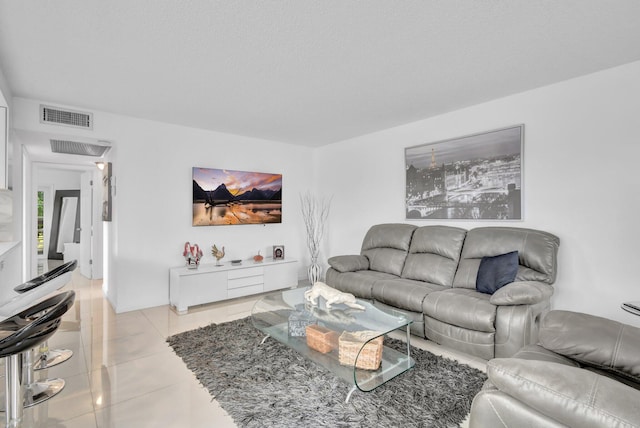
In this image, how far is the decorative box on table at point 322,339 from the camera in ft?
7.72

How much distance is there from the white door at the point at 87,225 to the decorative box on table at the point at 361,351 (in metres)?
5.55

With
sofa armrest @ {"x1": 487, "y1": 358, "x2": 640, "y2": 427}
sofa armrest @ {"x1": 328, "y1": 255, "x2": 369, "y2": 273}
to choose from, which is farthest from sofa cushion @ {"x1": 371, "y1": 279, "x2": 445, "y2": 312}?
sofa armrest @ {"x1": 487, "y1": 358, "x2": 640, "y2": 427}

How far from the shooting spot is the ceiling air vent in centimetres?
347

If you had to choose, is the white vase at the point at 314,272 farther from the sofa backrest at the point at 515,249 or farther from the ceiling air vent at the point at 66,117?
the ceiling air vent at the point at 66,117

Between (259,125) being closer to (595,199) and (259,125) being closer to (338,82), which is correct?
(338,82)

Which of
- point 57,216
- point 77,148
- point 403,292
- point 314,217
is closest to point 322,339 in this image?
point 403,292

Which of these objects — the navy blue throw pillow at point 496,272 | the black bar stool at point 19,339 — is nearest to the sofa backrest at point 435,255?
the navy blue throw pillow at point 496,272

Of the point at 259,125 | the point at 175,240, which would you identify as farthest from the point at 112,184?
the point at 259,125

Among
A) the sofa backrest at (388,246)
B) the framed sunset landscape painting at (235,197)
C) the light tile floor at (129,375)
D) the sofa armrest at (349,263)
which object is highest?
the framed sunset landscape painting at (235,197)

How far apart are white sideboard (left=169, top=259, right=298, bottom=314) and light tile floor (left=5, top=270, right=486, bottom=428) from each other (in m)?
0.23

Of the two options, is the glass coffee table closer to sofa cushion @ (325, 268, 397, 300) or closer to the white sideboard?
sofa cushion @ (325, 268, 397, 300)

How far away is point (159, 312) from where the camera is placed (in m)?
3.96

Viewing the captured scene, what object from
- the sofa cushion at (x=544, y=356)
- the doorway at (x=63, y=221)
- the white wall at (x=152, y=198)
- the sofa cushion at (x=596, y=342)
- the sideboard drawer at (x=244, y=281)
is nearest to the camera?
the sofa cushion at (x=596, y=342)

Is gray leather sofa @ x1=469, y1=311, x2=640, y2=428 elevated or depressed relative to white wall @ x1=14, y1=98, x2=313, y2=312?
depressed
